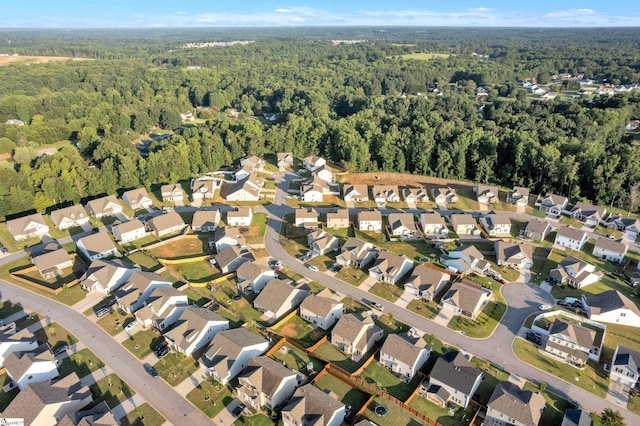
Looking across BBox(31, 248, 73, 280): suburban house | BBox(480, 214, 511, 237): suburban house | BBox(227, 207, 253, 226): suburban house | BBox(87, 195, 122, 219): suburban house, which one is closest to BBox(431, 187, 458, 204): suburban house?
BBox(480, 214, 511, 237): suburban house

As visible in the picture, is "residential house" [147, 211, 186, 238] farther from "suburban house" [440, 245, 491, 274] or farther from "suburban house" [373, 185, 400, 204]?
"suburban house" [440, 245, 491, 274]

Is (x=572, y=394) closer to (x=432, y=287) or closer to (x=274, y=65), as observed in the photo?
(x=432, y=287)

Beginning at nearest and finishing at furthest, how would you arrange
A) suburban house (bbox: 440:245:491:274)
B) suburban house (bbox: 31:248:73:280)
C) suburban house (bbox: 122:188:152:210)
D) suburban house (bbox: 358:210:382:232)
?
suburban house (bbox: 31:248:73:280), suburban house (bbox: 440:245:491:274), suburban house (bbox: 358:210:382:232), suburban house (bbox: 122:188:152:210)

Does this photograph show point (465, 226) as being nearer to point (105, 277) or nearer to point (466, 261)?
point (466, 261)

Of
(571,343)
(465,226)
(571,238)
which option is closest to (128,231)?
(465,226)

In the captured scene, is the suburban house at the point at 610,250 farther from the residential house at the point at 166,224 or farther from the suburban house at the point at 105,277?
the suburban house at the point at 105,277
